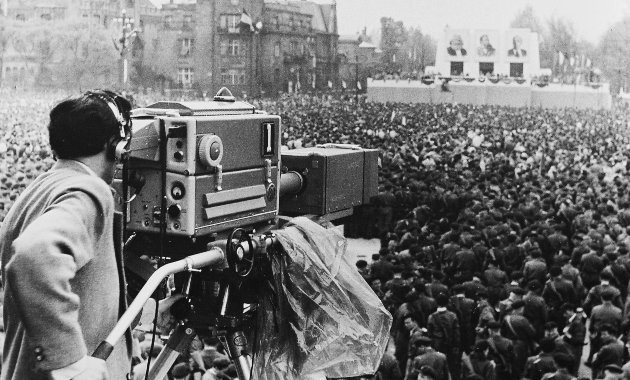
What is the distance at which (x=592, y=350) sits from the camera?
741 cm

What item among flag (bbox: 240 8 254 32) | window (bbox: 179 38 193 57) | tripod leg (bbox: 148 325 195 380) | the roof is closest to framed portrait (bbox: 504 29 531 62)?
the roof

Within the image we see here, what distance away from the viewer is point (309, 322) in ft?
8.16

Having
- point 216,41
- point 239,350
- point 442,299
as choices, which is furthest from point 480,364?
point 216,41

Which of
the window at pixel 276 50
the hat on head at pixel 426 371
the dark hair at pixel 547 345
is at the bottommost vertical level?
the dark hair at pixel 547 345

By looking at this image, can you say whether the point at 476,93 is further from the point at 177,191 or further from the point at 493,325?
the point at 177,191

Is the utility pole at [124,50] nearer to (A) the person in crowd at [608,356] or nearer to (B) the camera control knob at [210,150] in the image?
(A) the person in crowd at [608,356]

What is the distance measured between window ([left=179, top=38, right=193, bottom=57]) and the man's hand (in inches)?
537

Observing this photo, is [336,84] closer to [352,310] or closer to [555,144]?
[555,144]

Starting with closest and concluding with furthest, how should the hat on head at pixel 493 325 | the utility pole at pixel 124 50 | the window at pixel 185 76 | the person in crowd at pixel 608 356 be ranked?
the person in crowd at pixel 608 356
the hat on head at pixel 493 325
the utility pole at pixel 124 50
the window at pixel 185 76

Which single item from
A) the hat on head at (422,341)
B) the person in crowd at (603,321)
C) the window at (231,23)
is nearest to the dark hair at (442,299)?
the hat on head at (422,341)

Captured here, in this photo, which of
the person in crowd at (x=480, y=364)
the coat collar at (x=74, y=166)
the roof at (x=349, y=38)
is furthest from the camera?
the roof at (x=349, y=38)

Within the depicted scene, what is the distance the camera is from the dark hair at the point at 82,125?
1.93 meters

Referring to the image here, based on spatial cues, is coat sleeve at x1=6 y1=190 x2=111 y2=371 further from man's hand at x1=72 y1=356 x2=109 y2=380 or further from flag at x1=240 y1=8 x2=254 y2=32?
flag at x1=240 y1=8 x2=254 y2=32

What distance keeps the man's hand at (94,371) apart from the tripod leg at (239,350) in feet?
2.72
